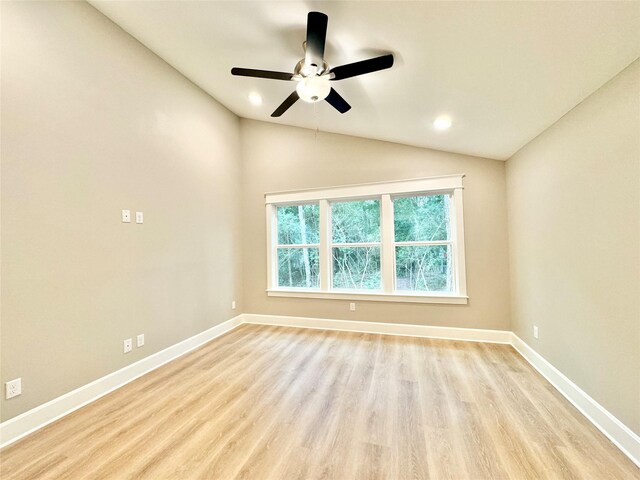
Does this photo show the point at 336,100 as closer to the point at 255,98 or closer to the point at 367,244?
the point at 255,98

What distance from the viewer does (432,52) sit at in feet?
6.13

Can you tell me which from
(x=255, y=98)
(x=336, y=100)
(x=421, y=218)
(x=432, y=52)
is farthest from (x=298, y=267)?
(x=432, y=52)

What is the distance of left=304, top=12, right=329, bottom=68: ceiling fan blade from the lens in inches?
61.9

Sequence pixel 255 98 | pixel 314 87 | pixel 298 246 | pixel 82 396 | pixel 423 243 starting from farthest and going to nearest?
pixel 298 246
pixel 423 243
pixel 255 98
pixel 82 396
pixel 314 87

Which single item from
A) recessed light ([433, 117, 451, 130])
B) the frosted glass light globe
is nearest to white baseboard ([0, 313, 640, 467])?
recessed light ([433, 117, 451, 130])

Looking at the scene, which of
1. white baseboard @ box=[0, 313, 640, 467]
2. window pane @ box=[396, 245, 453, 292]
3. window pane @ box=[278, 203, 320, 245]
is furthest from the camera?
window pane @ box=[278, 203, 320, 245]

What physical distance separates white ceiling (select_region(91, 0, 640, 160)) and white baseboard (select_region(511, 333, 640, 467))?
2202 millimetres

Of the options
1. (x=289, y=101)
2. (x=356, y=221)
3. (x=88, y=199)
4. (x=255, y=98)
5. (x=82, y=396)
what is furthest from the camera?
(x=356, y=221)

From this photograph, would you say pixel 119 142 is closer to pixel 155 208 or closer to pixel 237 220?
pixel 155 208

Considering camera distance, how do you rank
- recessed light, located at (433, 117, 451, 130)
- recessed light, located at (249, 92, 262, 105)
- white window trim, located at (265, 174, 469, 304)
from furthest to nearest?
white window trim, located at (265, 174, 469, 304) → recessed light, located at (249, 92, 262, 105) → recessed light, located at (433, 117, 451, 130)

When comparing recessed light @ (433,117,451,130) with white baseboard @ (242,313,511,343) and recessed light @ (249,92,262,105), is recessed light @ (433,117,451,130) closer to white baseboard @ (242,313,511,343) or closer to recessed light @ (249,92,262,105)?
recessed light @ (249,92,262,105)

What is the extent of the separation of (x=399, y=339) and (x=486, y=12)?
11.0 feet

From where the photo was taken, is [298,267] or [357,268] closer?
[357,268]

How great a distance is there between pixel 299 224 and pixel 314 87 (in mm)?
2548
